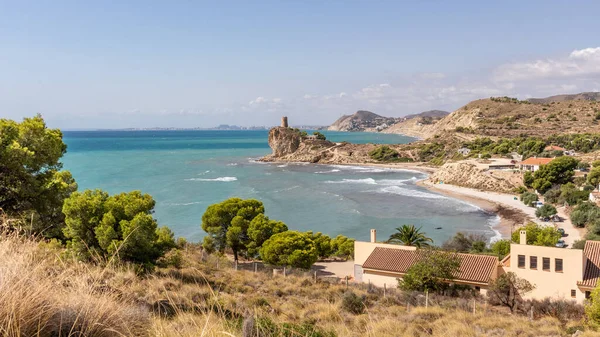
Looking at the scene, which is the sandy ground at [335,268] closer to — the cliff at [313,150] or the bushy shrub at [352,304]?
the bushy shrub at [352,304]

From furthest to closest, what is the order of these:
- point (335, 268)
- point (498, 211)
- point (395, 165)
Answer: point (395, 165) < point (498, 211) < point (335, 268)

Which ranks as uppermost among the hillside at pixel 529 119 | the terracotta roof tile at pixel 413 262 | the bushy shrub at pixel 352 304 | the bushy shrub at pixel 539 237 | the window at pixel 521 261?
the hillside at pixel 529 119

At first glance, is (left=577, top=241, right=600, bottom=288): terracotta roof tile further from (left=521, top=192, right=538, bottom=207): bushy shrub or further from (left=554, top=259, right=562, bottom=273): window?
(left=521, top=192, right=538, bottom=207): bushy shrub

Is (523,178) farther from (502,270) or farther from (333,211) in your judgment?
(502,270)

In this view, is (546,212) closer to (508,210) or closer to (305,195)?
(508,210)

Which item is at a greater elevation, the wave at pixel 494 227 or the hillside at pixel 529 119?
the hillside at pixel 529 119

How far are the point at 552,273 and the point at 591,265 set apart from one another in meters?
1.83

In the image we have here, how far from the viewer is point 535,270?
59.9ft

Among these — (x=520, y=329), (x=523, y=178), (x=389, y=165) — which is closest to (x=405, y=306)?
(x=520, y=329)

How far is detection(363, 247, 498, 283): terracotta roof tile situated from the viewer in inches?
728

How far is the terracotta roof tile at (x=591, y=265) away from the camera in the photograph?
17.3m

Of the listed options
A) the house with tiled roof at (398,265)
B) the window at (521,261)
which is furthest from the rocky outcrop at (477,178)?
the window at (521,261)

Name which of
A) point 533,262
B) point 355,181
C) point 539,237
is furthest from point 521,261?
point 355,181

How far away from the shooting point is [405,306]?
13.7 metres
